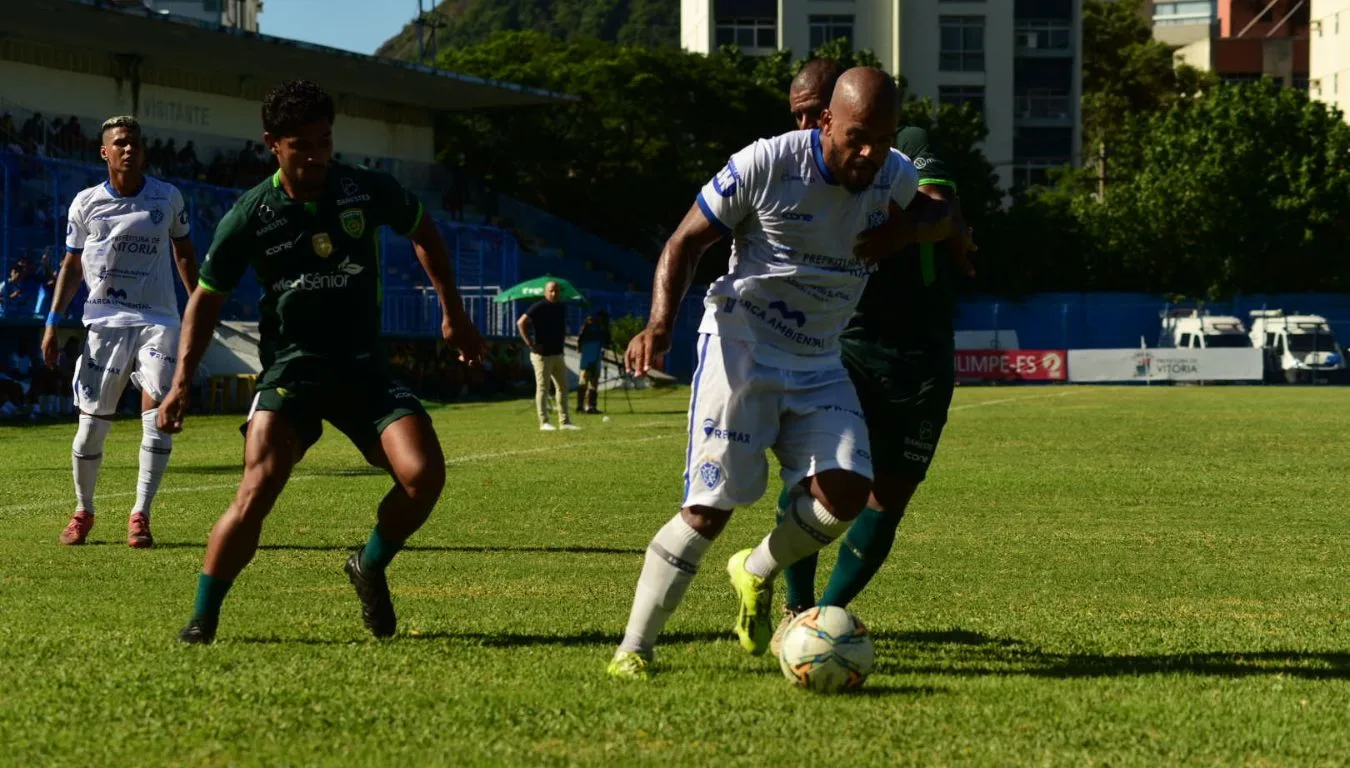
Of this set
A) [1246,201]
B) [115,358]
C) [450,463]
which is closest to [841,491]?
[115,358]

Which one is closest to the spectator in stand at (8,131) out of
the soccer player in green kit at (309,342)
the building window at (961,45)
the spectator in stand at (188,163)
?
the spectator in stand at (188,163)

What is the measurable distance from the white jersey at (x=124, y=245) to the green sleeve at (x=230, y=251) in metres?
4.24

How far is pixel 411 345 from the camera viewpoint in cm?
4122

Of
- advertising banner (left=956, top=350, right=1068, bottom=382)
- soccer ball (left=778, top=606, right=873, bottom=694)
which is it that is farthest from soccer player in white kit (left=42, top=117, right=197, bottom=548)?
advertising banner (left=956, top=350, right=1068, bottom=382)

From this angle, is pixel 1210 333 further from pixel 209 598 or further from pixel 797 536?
pixel 209 598

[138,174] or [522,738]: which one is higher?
[138,174]

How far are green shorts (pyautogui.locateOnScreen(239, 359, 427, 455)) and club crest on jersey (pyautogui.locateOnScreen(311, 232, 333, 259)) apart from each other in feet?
1.31

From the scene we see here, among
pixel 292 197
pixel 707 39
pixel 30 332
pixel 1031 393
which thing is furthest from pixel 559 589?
pixel 707 39

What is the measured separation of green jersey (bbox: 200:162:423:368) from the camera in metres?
7.03

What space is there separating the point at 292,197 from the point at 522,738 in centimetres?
263

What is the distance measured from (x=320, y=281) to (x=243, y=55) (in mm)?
44508

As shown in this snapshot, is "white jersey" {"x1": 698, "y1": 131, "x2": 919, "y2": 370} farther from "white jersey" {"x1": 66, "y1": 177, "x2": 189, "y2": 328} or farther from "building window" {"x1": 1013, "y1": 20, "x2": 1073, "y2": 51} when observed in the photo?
"building window" {"x1": 1013, "y1": 20, "x2": 1073, "y2": 51}

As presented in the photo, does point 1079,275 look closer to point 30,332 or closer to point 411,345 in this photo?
point 411,345

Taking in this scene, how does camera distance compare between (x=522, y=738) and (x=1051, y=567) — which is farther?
(x=1051, y=567)
